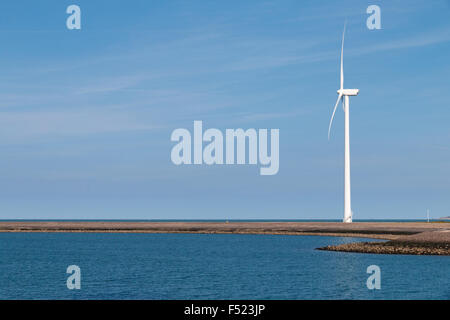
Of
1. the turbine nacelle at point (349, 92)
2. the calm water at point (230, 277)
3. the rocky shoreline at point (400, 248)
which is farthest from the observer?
the turbine nacelle at point (349, 92)

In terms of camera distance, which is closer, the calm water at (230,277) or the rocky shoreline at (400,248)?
the calm water at (230,277)

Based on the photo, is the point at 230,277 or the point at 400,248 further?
the point at 400,248

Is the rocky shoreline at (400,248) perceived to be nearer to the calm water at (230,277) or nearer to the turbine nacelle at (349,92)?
the calm water at (230,277)

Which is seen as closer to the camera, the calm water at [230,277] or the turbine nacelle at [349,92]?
the calm water at [230,277]

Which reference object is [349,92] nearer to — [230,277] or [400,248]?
[400,248]

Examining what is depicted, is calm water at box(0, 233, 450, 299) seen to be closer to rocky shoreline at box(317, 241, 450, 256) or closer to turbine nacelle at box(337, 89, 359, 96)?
rocky shoreline at box(317, 241, 450, 256)

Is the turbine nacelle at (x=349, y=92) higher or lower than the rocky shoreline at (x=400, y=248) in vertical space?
higher

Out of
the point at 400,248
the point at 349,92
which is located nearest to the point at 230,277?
the point at 400,248

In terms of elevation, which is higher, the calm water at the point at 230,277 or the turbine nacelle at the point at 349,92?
the turbine nacelle at the point at 349,92

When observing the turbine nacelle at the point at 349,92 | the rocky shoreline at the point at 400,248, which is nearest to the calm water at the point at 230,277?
the rocky shoreline at the point at 400,248

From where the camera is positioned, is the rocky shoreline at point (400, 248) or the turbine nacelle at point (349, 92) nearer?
the rocky shoreline at point (400, 248)

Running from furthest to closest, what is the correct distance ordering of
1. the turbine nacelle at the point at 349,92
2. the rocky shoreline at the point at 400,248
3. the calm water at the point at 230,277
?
the turbine nacelle at the point at 349,92 < the rocky shoreline at the point at 400,248 < the calm water at the point at 230,277
